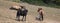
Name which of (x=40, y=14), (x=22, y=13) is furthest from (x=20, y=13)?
(x=40, y=14)

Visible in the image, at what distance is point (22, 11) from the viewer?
12.6 metres

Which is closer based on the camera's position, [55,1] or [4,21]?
[4,21]

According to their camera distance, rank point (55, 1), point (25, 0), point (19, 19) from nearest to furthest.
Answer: point (19, 19), point (25, 0), point (55, 1)

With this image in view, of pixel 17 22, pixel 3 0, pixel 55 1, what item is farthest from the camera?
pixel 55 1

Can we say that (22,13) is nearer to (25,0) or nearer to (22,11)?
(22,11)

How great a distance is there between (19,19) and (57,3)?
16641mm

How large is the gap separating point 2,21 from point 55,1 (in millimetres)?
17933

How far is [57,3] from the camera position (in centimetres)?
2941

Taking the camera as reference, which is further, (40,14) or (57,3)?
(57,3)

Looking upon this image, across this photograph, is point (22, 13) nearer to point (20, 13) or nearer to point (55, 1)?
point (20, 13)

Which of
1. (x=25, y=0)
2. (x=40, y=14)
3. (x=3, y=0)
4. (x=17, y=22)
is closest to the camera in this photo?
(x=17, y=22)

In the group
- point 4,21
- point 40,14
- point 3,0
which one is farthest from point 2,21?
point 3,0

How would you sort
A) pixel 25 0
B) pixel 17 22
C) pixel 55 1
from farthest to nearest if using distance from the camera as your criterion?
pixel 55 1, pixel 25 0, pixel 17 22

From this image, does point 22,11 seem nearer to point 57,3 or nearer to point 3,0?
point 3,0
